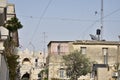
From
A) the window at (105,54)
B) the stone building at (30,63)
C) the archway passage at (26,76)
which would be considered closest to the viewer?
the window at (105,54)

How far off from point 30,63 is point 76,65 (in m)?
43.4

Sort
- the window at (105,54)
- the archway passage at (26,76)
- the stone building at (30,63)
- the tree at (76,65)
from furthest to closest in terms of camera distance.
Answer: the archway passage at (26,76) → the stone building at (30,63) → the window at (105,54) → the tree at (76,65)

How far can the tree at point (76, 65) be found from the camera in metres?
54.0

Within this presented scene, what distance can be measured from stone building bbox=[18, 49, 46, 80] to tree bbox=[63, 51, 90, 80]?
103 ft

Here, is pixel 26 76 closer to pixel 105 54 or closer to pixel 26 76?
pixel 26 76

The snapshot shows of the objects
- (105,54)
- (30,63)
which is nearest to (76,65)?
(105,54)

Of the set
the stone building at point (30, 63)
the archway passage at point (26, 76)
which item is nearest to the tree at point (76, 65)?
the stone building at point (30, 63)

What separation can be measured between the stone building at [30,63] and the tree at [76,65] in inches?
1234

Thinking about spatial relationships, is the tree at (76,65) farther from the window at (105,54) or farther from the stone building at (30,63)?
the stone building at (30,63)

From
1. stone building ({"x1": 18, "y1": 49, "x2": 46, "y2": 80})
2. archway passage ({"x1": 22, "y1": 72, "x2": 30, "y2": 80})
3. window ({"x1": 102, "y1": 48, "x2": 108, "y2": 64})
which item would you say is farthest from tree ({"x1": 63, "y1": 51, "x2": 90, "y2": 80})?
archway passage ({"x1": 22, "y1": 72, "x2": 30, "y2": 80})

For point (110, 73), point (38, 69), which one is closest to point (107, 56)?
point (110, 73)

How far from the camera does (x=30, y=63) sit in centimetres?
9625

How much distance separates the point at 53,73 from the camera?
63562mm

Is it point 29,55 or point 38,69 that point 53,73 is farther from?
A: point 29,55
